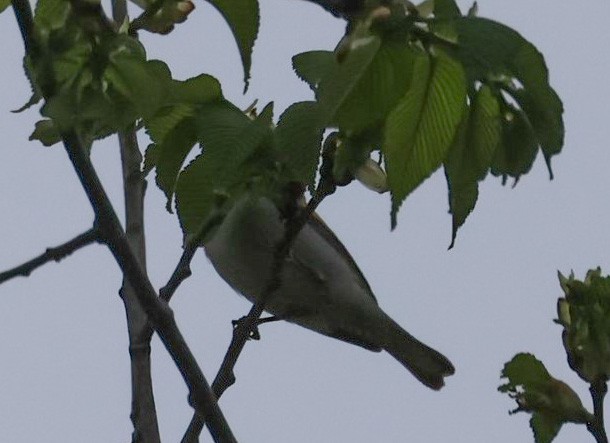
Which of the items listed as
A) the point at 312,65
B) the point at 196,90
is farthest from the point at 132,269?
the point at 312,65

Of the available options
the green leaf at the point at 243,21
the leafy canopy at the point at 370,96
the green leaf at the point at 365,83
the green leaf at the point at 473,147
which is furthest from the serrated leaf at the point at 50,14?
the green leaf at the point at 473,147

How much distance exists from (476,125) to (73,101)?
2.59 feet

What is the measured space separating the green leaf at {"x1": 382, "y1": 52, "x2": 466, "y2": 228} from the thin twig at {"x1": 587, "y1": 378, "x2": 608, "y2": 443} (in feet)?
2.48

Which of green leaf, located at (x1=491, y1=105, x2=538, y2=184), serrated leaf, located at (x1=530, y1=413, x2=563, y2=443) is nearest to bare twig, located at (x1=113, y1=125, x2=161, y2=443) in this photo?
serrated leaf, located at (x1=530, y1=413, x2=563, y2=443)

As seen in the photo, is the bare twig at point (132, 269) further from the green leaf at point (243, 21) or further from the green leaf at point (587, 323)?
the green leaf at point (587, 323)

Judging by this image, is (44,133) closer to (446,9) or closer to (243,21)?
(243,21)

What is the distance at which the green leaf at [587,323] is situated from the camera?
2631 millimetres

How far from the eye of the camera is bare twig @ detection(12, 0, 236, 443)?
2.11 m

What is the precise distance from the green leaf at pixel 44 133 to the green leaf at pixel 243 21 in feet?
2.77

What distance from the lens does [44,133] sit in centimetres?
278

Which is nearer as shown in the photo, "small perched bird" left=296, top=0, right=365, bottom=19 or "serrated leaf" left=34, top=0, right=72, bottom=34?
"small perched bird" left=296, top=0, right=365, bottom=19

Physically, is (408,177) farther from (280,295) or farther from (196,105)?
(280,295)

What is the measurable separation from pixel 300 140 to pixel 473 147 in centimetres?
35

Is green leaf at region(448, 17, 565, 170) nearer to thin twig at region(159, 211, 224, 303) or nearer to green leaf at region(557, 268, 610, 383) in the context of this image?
green leaf at region(557, 268, 610, 383)
